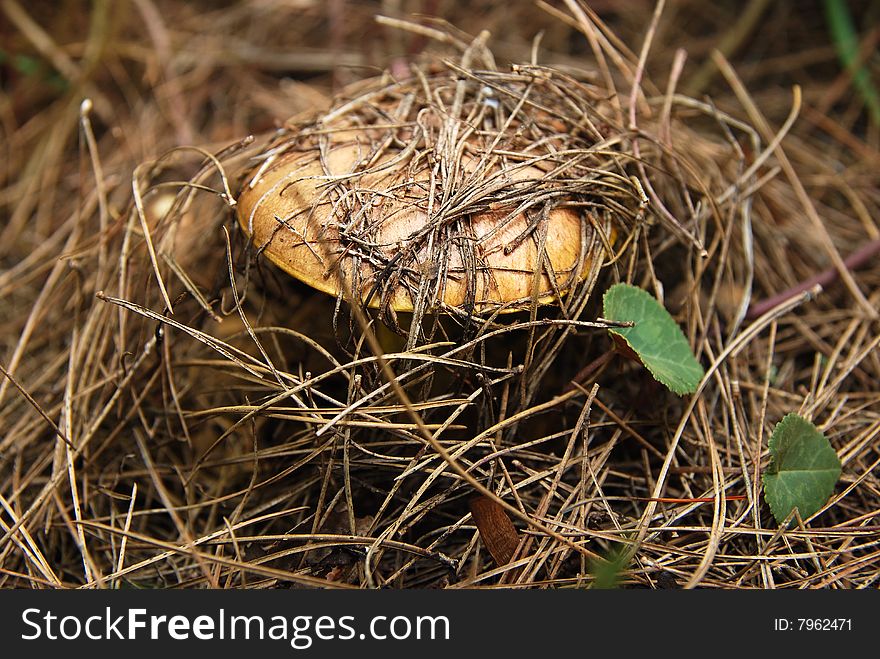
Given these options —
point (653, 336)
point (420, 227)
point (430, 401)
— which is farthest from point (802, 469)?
point (420, 227)

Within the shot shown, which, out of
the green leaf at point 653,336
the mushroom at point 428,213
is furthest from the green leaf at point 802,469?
the mushroom at point 428,213

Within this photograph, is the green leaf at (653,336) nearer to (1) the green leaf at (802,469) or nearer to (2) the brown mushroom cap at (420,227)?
(2) the brown mushroom cap at (420,227)

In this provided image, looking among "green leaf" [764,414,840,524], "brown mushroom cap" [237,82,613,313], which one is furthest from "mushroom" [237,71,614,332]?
"green leaf" [764,414,840,524]

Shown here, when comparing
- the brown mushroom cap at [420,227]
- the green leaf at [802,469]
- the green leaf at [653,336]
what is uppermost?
the brown mushroom cap at [420,227]

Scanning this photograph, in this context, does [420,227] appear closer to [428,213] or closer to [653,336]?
[428,213]

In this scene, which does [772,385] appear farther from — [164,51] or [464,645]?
[164,51]
